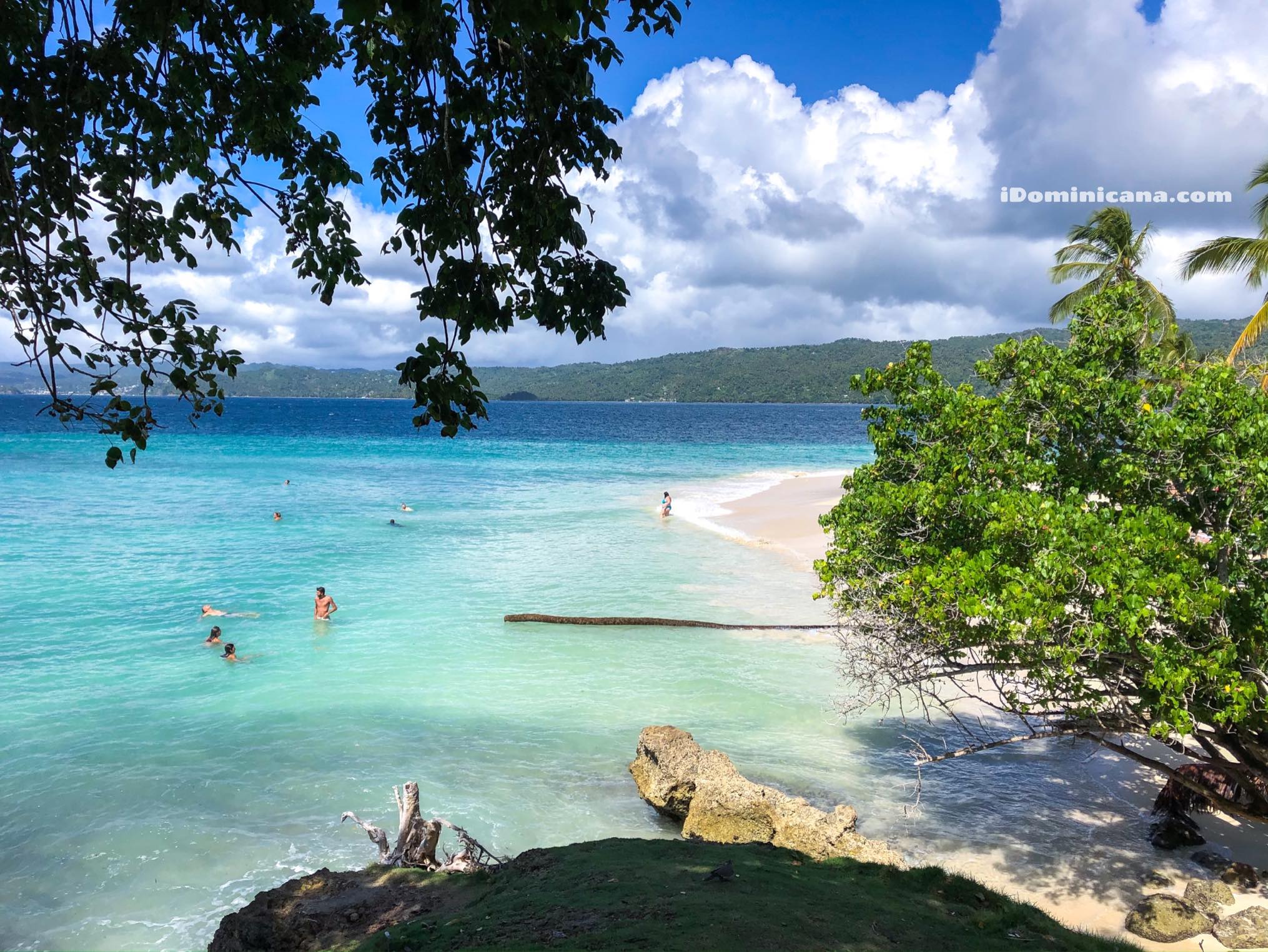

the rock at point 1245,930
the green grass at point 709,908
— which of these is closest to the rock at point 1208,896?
the rock at point 1245,930

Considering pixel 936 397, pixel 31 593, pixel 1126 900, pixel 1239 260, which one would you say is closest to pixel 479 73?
pixel 936 397

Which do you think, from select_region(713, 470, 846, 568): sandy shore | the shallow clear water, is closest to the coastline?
select_region(713, 470, 846, 568): sandy shore

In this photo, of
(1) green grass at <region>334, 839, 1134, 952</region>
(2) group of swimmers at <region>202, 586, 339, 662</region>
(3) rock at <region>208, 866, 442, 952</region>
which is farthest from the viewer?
(2) group of swimmers at <region>202, 586, 339, 662</region>

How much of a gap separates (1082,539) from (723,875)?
4140mm

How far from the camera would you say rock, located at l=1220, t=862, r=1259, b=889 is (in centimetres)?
806

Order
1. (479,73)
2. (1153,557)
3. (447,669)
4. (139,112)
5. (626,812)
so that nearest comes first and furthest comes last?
(479,73), (139,112), (1153,557), (626,812), (447,669)

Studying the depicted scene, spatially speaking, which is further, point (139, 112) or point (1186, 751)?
point (1186, 751)

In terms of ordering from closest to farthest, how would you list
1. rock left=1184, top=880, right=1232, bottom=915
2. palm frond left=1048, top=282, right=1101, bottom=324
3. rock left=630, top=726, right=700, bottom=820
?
1. rock left=1184, top=880, right=1232, bottom=915
2. rock left=630, top=726, right=700, bottom=820
3. palm frond left=1048, top=282, right=1101, bottom=324

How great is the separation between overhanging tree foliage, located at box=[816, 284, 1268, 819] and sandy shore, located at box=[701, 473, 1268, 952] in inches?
43.5

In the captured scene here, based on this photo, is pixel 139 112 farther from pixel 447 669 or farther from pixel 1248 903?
pixel 447 669

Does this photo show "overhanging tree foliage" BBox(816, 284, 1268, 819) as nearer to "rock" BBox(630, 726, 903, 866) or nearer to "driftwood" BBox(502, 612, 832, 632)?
"rock" BBox(630, 726, 903, 866)

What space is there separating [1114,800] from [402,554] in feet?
70.1

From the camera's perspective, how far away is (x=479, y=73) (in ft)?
13.2

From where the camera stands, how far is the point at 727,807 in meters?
8.98
